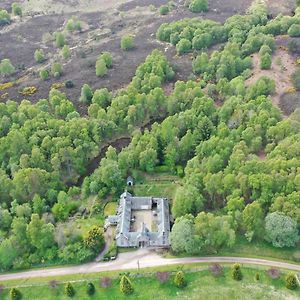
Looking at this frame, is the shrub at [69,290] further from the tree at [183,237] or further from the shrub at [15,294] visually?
the tree at [183,237]

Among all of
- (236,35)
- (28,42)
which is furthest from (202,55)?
(28,42)

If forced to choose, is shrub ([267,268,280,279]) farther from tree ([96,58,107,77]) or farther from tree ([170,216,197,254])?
tree ([96,58,107,77])

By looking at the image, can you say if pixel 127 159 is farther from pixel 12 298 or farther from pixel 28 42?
pixel 28 42

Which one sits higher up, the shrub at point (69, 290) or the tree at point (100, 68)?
the tree at point (100, 68)

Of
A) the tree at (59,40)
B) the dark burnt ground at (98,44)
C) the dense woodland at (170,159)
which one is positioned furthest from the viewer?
the tree at (59,40)

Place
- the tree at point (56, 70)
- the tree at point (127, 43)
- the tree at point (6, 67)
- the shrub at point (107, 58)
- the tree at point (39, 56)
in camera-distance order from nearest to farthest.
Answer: the tree at point (56, 70), the shrub at point (107, 58), the tree at point (6, 67), the tree at point (39, 56), the tree at point (127, 43)

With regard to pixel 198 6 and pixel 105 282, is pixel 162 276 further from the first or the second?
pixel 198 6

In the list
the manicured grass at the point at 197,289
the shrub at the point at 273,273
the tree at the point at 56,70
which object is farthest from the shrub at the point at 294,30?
the manicured grass at the point at 197,289
